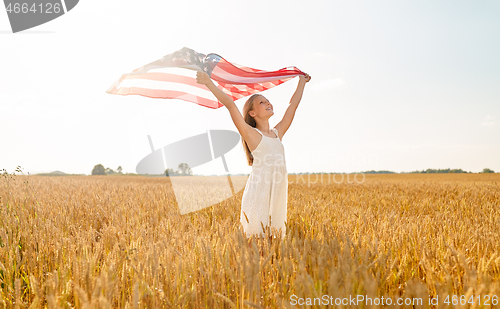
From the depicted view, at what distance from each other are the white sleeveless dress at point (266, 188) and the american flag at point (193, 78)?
124cm

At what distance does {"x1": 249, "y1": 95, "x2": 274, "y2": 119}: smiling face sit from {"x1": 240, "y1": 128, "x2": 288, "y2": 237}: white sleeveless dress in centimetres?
30

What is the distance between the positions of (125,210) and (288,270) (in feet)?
11.6

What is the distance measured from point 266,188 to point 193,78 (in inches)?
89.0

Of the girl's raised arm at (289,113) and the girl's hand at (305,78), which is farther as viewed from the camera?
the girl's hand at (305,78)

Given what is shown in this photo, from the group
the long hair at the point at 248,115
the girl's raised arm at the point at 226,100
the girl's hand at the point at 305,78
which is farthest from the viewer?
the girl's hand at the point at 305,78

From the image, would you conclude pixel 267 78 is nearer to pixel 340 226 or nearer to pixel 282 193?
pixel 282 193

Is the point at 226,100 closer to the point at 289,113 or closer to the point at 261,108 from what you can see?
the point at 261,108

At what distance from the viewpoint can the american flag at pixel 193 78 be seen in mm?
3471

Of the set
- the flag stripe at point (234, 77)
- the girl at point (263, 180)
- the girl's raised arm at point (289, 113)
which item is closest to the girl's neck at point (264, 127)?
the girl at point (263, 180)

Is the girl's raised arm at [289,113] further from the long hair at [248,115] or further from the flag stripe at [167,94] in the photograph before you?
the flag stripe at [167,94]

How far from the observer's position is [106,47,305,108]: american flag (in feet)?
11.4

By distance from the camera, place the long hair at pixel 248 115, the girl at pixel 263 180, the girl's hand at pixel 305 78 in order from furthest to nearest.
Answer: the girl's hand at pixel 305 78 < the long hair at pixel 248 115 < the girl at pixel 263 180

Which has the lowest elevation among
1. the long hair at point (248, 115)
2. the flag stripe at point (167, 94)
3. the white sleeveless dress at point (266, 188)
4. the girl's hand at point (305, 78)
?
the white sleeveless dress at point (266, 188)

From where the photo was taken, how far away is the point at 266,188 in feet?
9.66
